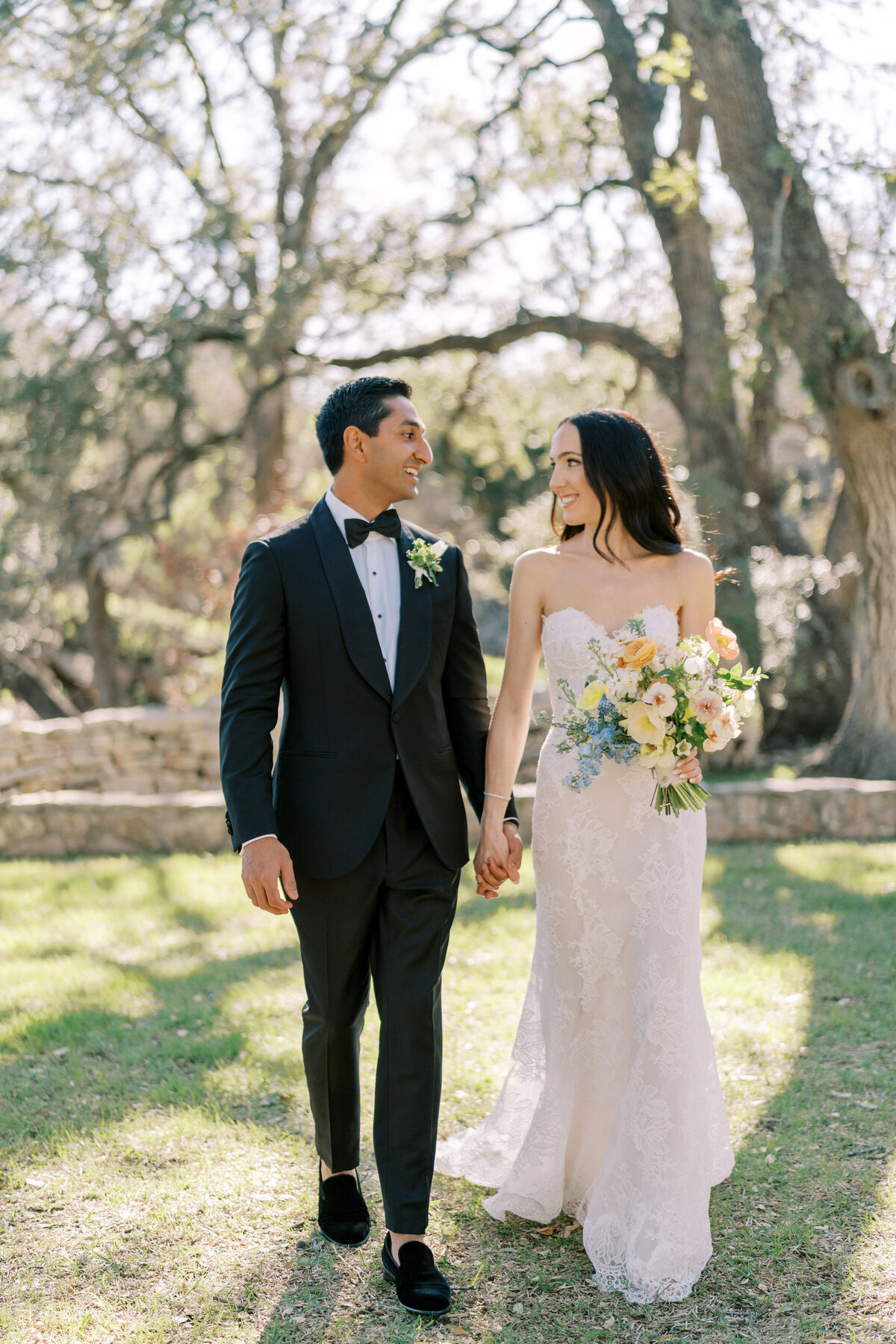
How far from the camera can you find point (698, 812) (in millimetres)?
3379

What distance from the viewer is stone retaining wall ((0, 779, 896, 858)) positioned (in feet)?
28.1

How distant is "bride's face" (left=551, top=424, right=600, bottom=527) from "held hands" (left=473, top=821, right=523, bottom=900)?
3.18 feet

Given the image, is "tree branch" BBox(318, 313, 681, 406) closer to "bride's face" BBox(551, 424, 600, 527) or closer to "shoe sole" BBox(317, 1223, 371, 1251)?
"bride's face" BBox(551, 424, 600, 527)

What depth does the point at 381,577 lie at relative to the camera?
3.26 metres

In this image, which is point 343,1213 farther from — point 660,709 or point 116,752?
point 116,752

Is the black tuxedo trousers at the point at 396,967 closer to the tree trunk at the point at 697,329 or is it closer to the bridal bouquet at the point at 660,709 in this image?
the bridal bouquet at the point at 660,709

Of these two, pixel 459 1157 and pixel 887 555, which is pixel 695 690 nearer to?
pixel 459 1157

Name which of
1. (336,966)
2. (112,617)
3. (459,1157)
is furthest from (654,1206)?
(112,617)

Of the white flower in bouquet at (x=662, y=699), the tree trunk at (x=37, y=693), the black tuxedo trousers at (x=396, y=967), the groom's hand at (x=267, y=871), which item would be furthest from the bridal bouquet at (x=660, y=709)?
the tree trunk at (x=37, y=693)

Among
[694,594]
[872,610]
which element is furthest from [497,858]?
[872,610]

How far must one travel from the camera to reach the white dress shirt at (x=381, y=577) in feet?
10.4

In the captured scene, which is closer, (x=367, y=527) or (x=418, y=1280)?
(x=418, y=1280)

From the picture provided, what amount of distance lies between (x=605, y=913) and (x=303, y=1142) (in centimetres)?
154

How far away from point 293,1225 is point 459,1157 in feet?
1.90
